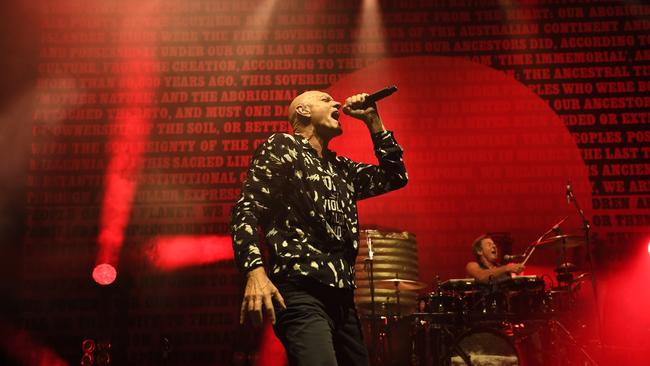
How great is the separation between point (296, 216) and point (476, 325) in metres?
3.78

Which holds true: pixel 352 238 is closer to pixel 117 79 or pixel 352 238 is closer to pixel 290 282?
pixel 290 282

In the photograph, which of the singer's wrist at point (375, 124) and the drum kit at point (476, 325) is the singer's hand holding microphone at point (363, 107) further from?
the drum kit at point (476, 325)

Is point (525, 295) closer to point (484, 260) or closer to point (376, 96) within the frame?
point (484, 260)

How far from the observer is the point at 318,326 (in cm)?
207

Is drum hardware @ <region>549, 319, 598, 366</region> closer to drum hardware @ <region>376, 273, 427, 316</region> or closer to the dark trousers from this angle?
drum hardware @ <region>376, 273, 427, 316</region>

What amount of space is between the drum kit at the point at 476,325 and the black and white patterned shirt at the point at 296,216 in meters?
3.30

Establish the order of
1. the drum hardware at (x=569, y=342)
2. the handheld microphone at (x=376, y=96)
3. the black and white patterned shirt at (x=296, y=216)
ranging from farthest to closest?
the drum hardware at (x=569, y=342) < the handheld microphone at (x=376, y=96) < the black and white patterned shirt at (x=296, y=216)

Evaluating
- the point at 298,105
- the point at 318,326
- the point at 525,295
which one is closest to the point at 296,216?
the point at 318,326

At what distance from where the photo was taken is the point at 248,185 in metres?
2.29

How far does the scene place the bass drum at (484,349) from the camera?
18.0 feet

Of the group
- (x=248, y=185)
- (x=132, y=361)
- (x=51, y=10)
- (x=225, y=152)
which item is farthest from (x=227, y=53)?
(x=248, y=185)

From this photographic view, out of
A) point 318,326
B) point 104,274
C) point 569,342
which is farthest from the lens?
point 104,274

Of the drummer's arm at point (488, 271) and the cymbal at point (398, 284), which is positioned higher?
the drummer's arm at point (488, 271)

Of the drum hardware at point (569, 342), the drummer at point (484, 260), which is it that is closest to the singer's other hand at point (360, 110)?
the drum hardware at point (569, 342)
